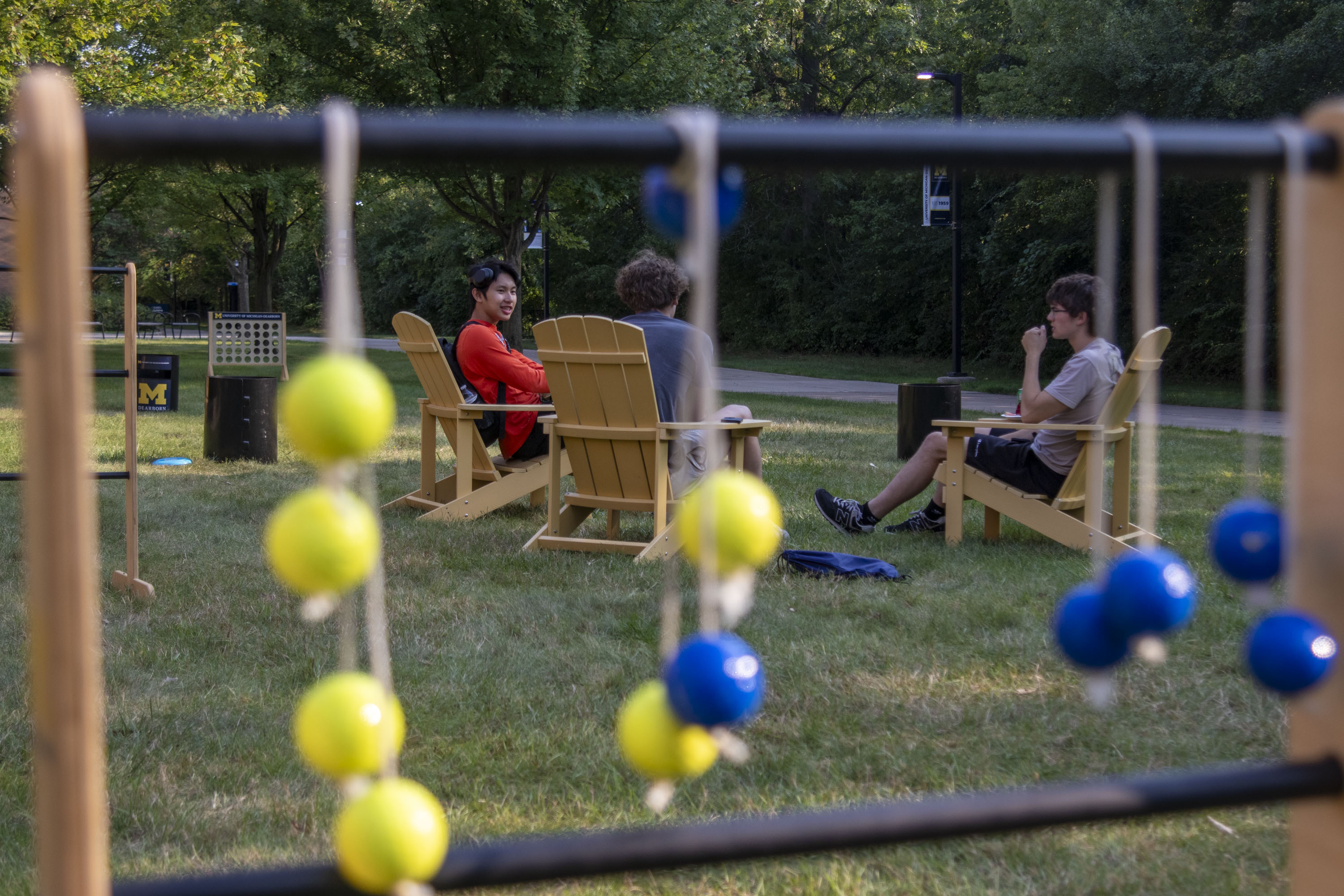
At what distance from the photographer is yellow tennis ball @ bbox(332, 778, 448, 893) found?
853 millimetres

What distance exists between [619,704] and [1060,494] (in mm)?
3059

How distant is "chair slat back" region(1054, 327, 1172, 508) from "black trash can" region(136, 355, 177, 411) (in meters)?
8.39

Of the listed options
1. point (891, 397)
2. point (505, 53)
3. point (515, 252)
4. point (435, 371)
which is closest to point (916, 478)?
point (435, 371)

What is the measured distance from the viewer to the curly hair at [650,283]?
18.4 ft

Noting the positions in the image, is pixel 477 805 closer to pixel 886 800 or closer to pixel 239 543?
pixel 886 800

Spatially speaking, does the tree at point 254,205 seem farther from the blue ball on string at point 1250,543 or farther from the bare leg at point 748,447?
the blue ball on string at point 1250,543

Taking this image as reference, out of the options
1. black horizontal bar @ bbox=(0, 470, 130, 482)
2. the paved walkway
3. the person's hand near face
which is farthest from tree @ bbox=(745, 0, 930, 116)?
black horizontal bar @ bbox=(0, 470, 130, 482)

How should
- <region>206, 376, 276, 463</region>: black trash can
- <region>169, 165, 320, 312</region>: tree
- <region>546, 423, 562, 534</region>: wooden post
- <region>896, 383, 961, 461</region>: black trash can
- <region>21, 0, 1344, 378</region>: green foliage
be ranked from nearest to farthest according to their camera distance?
<region>546, 423, 562, 534</region>: wooden post
<region>206, 376, 276, 463</region>: black trash can
<region>896, 383, 961, 461</region>: black trash can
<region>21, 0, 1344, 378</region>: green foliage
<region>169, 165, 320, 312</region>: tree

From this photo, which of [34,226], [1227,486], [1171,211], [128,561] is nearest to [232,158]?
[34,226]

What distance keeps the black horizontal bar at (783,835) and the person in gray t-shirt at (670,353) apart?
4.40 m

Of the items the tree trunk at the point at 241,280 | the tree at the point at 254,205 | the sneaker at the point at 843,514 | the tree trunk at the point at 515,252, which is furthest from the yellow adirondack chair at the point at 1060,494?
the tree trunk at the point at 241,280

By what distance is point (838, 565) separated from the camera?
4.86 meters

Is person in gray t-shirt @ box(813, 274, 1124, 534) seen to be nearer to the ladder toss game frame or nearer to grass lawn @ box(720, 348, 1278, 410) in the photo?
the ladder toss game frame

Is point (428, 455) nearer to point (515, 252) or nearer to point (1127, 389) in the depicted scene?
point (1127, 389)
